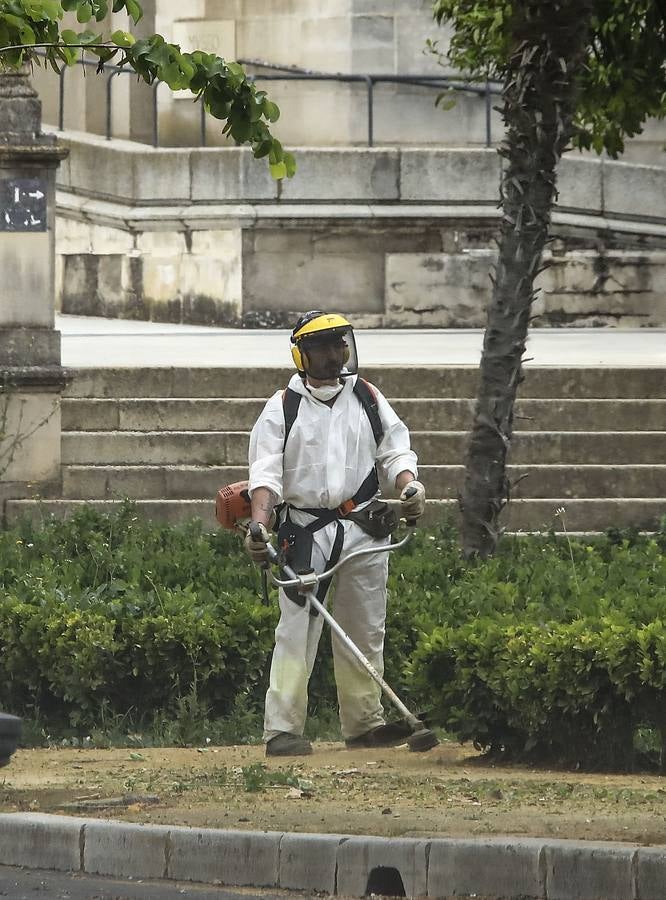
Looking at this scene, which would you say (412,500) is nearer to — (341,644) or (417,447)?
(341,644)

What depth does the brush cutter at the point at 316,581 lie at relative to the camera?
337 inches

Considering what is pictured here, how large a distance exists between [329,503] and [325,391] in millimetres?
457

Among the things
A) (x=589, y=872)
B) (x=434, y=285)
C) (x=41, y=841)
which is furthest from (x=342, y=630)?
(x=434, y=285)

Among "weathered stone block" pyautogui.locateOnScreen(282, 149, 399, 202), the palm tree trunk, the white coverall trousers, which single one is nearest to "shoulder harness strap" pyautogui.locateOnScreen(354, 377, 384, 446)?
the white coverall trousers

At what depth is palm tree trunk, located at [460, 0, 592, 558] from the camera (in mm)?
11039

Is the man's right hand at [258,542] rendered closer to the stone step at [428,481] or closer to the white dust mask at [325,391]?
the white dust mask at [325,391]

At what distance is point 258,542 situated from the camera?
845 cm

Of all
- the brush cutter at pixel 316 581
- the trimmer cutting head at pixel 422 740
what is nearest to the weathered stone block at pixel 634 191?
the brush cutter at pixel 316 581

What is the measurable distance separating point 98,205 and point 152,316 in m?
1.26

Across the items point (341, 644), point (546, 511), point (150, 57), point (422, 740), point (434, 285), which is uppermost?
point (150, 57)

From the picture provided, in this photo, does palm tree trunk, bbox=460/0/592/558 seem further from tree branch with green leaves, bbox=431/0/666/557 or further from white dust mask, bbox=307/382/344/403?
white dust mask, bbox=307/382/344/403

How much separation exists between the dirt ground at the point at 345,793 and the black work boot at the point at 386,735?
0.16 ft

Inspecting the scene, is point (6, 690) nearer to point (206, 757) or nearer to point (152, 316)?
point (206, 757)

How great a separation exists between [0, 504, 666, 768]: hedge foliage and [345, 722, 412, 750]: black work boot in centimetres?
23
